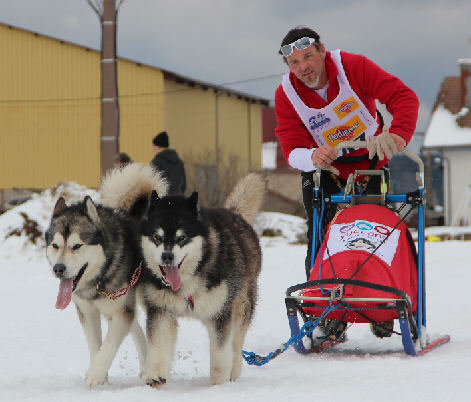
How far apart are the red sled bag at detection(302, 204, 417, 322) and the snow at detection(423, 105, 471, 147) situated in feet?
67.3

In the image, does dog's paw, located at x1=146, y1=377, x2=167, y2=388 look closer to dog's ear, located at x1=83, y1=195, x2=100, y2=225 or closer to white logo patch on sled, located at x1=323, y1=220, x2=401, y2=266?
dog's ear, located at x1=83, y1=195, x2=100, y2=225

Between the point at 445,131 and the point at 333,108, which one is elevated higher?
the point at 445,131

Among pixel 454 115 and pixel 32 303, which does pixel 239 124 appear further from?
pixel 32 303

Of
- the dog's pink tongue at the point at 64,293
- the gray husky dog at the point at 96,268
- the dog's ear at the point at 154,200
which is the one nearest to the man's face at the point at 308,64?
the dog's ear at the point at 154,200

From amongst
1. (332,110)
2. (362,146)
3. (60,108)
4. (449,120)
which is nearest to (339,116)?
(332,110)

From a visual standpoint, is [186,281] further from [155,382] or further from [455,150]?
[455,150]

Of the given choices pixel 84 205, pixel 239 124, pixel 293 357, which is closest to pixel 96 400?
pixel 84 205

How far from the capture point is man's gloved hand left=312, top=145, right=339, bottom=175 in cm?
410

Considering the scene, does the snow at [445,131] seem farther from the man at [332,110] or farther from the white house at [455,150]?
the man at [332,110]

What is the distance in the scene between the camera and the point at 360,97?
14.3ft

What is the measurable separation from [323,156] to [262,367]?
1198 mm

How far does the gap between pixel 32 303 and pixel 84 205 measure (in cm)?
326

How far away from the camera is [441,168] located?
81.9ft

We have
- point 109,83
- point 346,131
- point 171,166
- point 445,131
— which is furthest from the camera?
point 445,131
